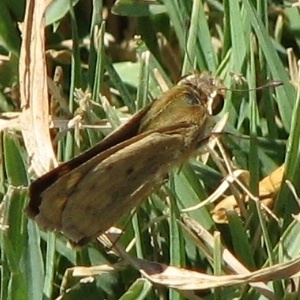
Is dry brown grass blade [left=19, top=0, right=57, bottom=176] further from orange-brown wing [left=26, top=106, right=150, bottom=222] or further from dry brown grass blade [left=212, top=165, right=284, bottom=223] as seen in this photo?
dry brown grass blade [left=212, top=165, right=284, bottom=223]

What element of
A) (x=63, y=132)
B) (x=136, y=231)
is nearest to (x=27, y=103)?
(x=63, y=132)

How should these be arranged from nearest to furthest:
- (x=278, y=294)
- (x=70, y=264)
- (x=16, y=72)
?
1. (x=278, y=294)
2. (x=70, y=264)
3. (x=16, y=72)

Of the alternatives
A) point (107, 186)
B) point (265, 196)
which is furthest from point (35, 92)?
point (265, 196)

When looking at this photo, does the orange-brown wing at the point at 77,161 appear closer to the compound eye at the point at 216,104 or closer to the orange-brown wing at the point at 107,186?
the orange-brown wing at the point at 107,186

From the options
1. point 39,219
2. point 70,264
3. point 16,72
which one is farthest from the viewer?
point 16,72

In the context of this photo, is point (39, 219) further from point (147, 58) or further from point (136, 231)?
point (147, 58)

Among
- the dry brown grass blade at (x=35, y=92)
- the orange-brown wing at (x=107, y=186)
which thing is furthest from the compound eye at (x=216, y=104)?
the dry brown grass blade at (x=35, y=92)

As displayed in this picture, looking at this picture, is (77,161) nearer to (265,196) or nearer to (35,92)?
(35,92)
